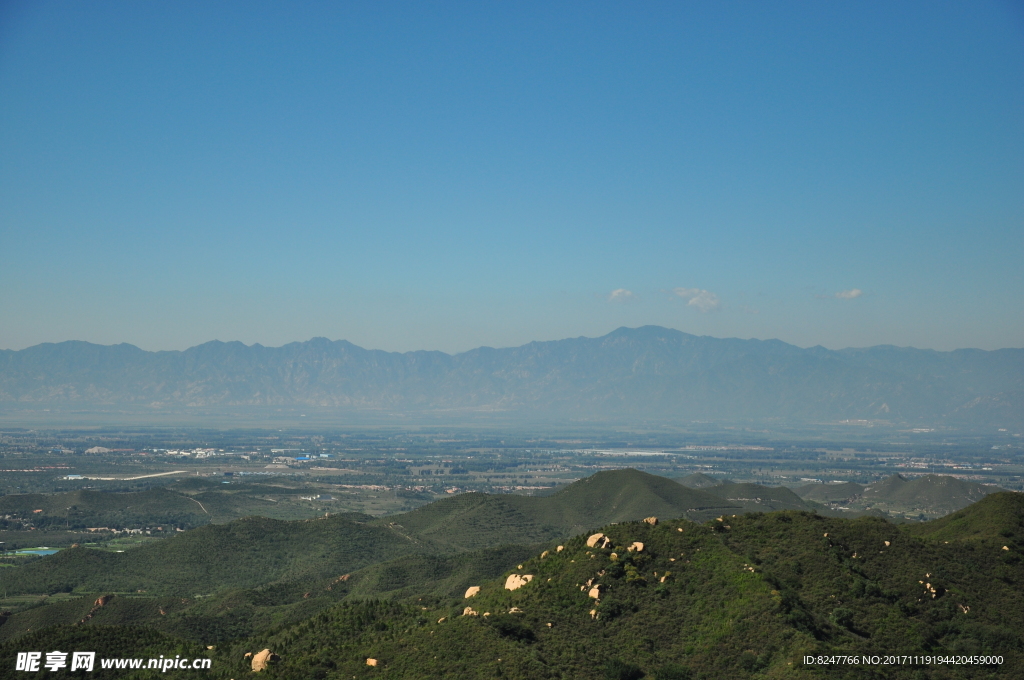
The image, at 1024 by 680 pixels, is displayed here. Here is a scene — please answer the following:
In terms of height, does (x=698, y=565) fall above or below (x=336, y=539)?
above

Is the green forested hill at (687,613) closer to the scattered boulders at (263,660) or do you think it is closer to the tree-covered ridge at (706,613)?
the tree-covered ridge at (706,613)

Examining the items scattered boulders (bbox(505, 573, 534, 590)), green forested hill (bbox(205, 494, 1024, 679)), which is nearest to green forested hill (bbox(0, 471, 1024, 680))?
green forested hill (bbox(205, 494, 1024, 679))

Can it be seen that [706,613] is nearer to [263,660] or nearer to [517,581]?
[517,581]

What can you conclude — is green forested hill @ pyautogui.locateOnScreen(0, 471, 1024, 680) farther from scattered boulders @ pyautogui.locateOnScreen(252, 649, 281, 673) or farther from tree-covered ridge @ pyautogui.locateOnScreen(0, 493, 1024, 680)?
scattered boulders @ pyautogui.locateOnScreen(252, 649, 281, 673)

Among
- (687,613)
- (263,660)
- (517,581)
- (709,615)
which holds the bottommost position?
(263,660)

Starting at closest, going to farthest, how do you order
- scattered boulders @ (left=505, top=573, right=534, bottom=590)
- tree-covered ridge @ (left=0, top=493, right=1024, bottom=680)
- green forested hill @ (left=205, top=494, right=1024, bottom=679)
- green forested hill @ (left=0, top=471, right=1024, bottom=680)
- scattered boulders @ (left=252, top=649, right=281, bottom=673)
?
green forested hill @ (left=205, top=494, right=1024, bottom=679) < tree-covered ridge @ (left=0, top=493, right=1024, bottom=680) < green forested hill @ (left=0, top=471, right=1024, bottom=680) < scattered boulders @ (left=252, top=649, right=281, bottom=673) < scattered boulders @ (left=505, top=573, right=534, bottom=590)

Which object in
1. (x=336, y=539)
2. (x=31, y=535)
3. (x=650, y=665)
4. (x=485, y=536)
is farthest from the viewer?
(x=31, y=535)

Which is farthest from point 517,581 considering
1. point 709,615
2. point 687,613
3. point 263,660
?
point 263,660

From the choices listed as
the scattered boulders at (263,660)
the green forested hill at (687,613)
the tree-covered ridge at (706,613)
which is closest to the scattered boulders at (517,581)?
the tree-covered ridge at (706,613)

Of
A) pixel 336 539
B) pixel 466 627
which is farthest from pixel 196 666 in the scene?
pixel 336 539

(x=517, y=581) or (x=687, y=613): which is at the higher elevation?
(x=517, y=581)

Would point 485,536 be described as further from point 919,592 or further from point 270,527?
point 919,592
